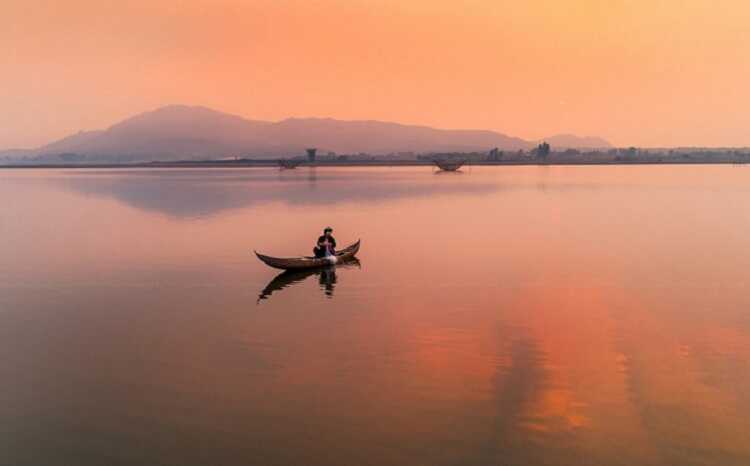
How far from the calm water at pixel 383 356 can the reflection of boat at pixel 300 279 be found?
0.26 meters

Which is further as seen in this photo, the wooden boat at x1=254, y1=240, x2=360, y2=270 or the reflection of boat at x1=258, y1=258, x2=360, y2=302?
the wooden boat at x1=254, y1=240, x2=360, y2=270

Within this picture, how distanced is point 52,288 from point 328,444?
20.0 metres

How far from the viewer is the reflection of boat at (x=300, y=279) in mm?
25688

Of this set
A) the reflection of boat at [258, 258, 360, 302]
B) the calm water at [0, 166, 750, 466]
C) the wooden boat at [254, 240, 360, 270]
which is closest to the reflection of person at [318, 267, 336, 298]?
the reflection of boat at [258, 258, 360, 302]

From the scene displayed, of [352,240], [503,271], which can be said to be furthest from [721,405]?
[352,240]

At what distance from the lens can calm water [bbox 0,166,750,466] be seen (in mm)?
11867

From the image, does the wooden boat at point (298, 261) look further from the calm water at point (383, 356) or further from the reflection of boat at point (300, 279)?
the calm water at point (383, 356)

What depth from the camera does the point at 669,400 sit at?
13.8 m

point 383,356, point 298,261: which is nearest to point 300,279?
point 298,261

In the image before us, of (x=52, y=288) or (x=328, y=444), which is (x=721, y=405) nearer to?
(x=328, y=444)

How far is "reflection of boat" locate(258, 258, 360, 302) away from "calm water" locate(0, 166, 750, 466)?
0.26 meters

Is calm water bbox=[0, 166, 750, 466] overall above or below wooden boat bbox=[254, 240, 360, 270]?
below

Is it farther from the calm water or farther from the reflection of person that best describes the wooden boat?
the calm water

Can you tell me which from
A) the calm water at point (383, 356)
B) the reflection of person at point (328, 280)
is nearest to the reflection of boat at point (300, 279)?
the reflection of person at point (328, 280)
